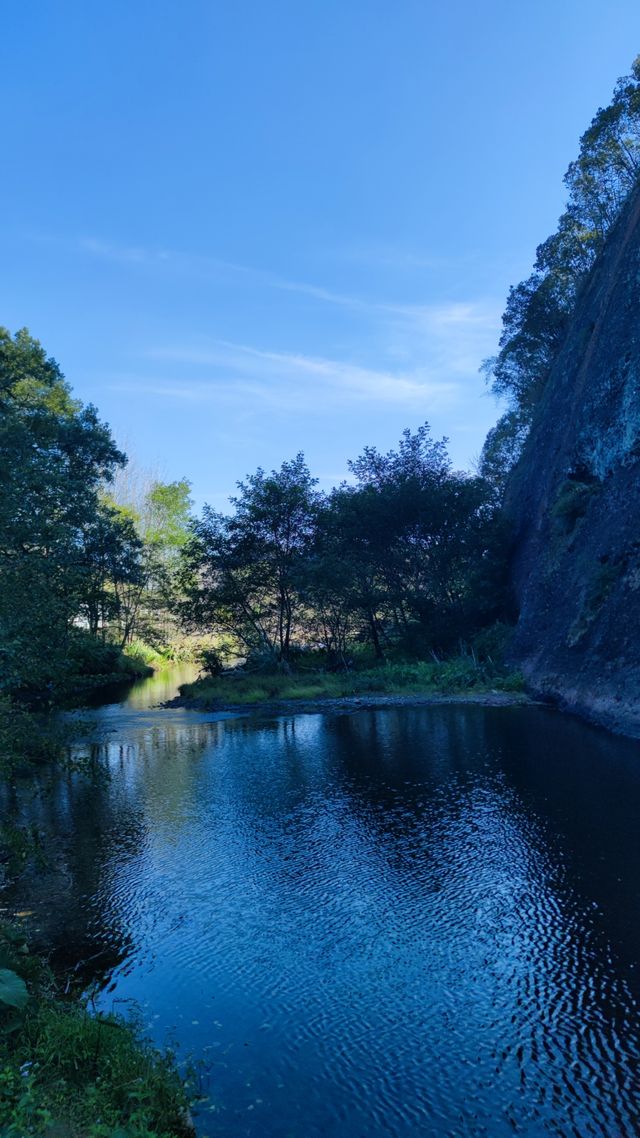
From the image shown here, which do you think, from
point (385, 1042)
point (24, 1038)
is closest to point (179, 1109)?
point (24, 1038)

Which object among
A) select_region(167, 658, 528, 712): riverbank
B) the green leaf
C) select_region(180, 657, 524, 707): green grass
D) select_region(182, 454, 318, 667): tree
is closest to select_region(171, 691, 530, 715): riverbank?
select_region(167, 658, 528, 712): riverbank

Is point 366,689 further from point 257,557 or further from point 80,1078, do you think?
point 80,1078

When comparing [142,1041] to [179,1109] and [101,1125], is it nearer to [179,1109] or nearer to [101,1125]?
[179,1109]

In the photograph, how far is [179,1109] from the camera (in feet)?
13.5

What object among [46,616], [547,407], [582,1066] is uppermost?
[547,407]

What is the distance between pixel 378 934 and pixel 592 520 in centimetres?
1836

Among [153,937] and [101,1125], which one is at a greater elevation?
[101,1125]

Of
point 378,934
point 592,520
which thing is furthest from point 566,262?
point 378,934

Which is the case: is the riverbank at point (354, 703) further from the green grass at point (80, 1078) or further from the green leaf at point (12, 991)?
the green leaf at point (12, 991)

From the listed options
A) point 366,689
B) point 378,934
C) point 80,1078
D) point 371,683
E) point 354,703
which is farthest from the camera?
point 371,683

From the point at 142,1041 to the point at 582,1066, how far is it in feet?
10.4

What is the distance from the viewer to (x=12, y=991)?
14.6ft

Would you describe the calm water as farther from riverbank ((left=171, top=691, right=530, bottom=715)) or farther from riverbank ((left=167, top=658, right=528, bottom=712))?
riverbank ((left=167, top=658, right=528, bottom=712))

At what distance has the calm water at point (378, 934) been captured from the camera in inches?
180
